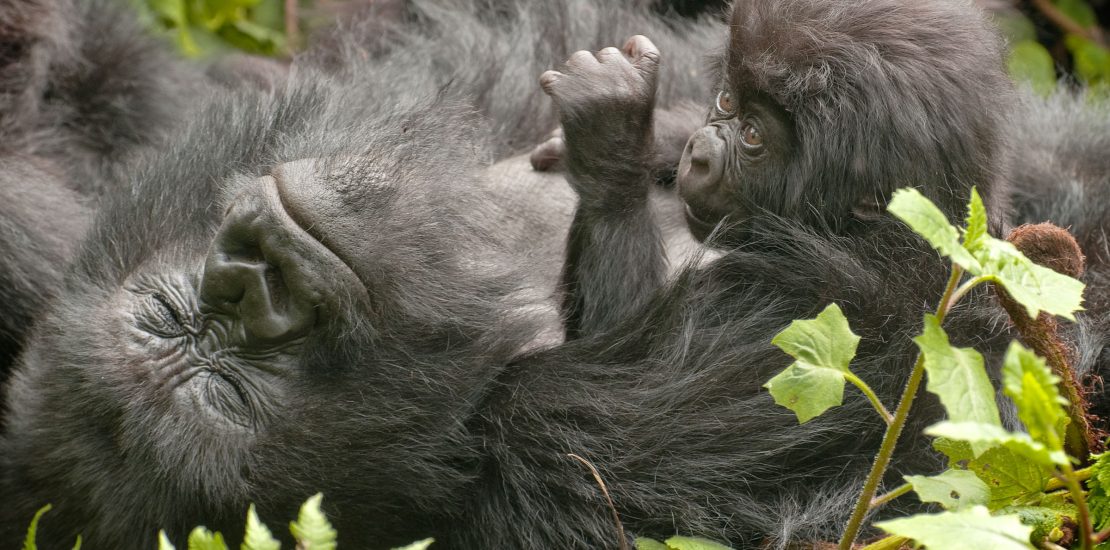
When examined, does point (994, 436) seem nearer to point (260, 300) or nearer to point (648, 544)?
point (648, 544)

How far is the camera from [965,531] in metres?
1.45

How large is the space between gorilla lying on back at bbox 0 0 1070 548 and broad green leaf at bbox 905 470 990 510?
15.8 inches

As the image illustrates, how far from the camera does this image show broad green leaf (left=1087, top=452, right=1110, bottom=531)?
1777mm

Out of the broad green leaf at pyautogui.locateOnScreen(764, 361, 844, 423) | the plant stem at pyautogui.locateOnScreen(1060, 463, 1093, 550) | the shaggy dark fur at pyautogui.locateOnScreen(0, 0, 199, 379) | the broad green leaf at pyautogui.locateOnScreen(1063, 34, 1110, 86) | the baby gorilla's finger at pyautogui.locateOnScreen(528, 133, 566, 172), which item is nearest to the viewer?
the plant stem at pyautogui.locateOnScreen(1060, 463, 1093, 550)

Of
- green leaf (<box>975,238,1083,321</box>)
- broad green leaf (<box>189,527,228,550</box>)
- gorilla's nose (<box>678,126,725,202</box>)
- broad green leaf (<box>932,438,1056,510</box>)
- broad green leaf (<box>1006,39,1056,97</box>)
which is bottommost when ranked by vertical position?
broad green leaf (<box>1006,39,1056,97</box>)

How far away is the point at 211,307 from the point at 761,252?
3.55 ft

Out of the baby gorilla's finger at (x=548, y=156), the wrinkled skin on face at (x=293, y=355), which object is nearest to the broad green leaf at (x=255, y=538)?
the wrinkled skin on face at (x=293, y=355)

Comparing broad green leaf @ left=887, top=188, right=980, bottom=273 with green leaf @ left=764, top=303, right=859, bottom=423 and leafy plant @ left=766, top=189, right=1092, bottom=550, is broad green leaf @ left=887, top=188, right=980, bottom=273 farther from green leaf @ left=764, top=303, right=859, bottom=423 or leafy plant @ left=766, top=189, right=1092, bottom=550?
green leaf @ left=764, top=303, right=859, bottom=423

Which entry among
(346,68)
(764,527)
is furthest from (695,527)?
(346,68)

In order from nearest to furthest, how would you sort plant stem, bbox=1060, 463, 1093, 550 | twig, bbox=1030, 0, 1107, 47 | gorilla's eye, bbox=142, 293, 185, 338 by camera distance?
plant stem, bbox=1060, 463, 1093, 550 < gorilla's eye, bbox=142, 293, 185, 338 < twig, bbox=1030, 0, 1107, 47

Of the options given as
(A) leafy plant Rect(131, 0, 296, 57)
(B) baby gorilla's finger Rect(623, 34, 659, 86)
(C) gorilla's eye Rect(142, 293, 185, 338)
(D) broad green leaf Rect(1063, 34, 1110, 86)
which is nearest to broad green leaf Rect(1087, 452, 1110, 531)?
(B) baby gorilla's finger Rect(623, 34, 659, 86)

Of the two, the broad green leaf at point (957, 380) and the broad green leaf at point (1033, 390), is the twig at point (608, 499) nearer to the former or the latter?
the broad green leaf at point (957, 380)

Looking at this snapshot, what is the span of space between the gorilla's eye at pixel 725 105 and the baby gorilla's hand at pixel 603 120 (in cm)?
18

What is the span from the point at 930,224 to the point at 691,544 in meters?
0.75
